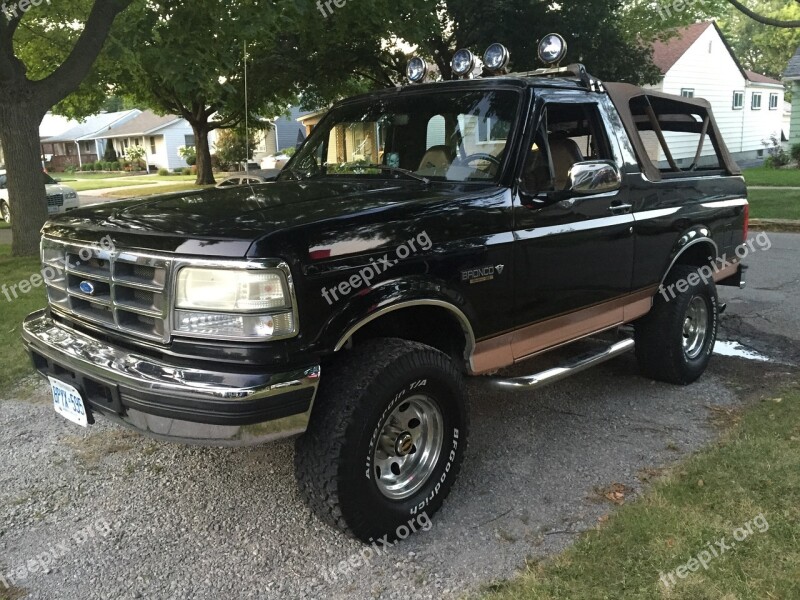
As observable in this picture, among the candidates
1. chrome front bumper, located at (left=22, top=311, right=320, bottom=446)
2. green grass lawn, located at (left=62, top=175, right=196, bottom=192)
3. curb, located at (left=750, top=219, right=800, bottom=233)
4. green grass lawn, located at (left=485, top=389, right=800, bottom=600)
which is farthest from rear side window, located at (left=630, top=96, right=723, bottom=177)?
green grass lawn, located at (left=62, top=175, right=196, bottom=192)

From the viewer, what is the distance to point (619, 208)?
13.9 ft

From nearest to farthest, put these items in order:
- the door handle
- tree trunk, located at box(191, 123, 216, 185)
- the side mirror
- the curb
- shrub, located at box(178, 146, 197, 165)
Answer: the side mirror
the door handle
the curb
tree trunk, located at box(191, 123, 216, 185)
shrub, located at box(178, 146, 197, 165)

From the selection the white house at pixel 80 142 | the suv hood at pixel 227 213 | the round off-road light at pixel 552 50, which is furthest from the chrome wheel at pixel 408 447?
the white house at pixel 80 142

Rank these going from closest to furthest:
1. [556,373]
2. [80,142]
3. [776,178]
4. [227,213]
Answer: [227,213] → [556,373] → [776,178] → [80,142]

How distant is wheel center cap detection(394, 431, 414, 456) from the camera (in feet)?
10.5

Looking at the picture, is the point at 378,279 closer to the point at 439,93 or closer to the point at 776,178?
the point at 439,93

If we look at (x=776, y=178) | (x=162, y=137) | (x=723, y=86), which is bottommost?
(x=776, y=178)

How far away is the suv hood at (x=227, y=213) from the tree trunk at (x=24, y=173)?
8007mm

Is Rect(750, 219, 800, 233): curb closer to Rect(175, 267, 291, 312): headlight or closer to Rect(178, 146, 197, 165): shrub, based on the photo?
Rect(175, 267, 291, 312): headlight

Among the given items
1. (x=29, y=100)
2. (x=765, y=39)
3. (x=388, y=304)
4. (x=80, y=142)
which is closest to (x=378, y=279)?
(x=388, y=304)

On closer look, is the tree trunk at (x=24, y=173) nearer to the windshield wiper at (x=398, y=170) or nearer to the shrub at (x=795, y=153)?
the windshield wiper at (x=398, y=170)

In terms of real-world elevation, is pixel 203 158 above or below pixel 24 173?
above

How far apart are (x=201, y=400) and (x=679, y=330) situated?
3.57 m

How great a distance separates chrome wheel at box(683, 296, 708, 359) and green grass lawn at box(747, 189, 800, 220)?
27.7ft
